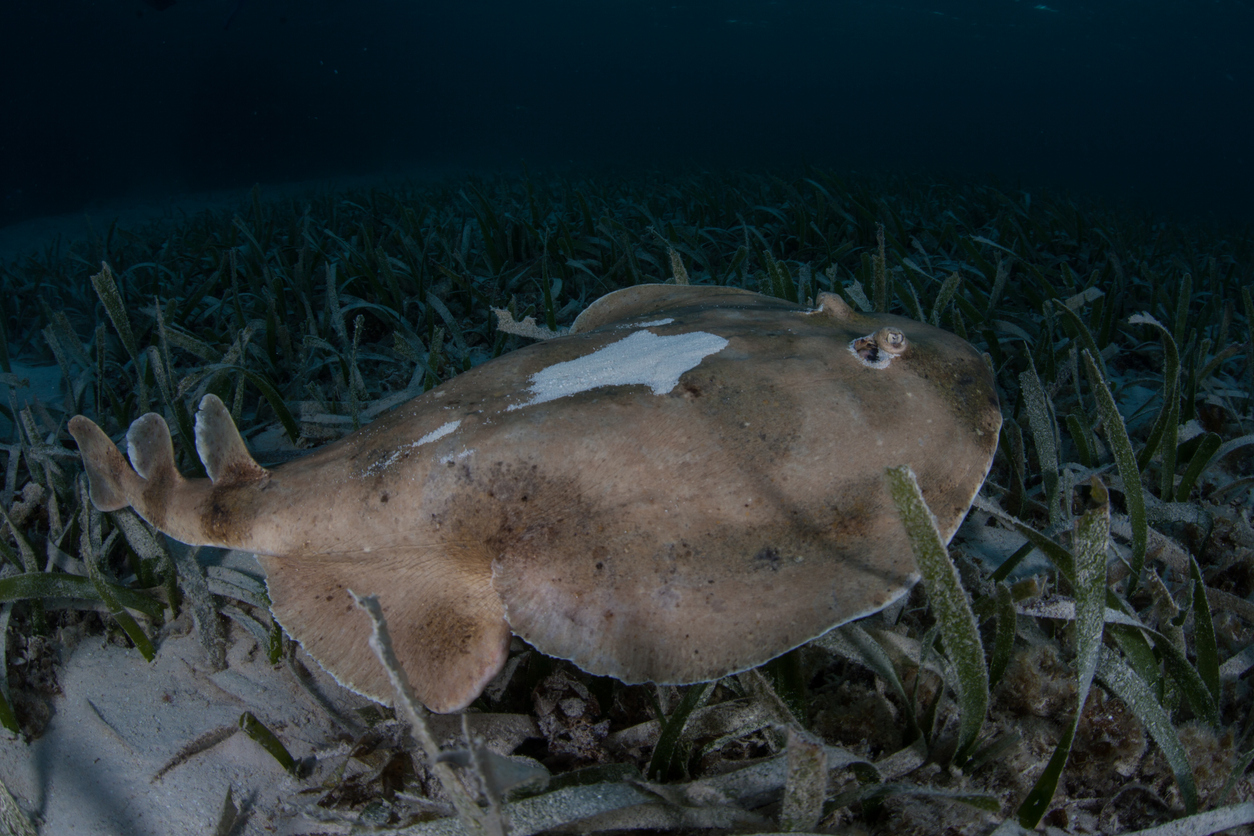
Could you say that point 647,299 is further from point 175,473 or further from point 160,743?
point 160,743

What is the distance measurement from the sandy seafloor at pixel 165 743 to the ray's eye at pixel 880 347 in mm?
1973

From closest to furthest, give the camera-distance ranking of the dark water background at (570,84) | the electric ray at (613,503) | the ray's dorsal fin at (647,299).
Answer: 1. the electric ray at (613,503)
2. the ray's dorsal fin at (647,299)
3. the dark water background at (570,84)

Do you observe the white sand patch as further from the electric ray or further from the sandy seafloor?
the electric ray

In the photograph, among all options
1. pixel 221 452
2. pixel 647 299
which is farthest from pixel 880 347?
pixel 221 452

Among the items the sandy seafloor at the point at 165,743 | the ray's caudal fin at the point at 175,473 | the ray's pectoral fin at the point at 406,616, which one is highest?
the ray's caudal fin at the point at 175,473

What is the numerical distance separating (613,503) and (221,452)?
134 centimetres

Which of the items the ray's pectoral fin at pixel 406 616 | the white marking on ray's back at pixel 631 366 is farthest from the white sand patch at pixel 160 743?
the white marking on ray's back at pixel 631 366

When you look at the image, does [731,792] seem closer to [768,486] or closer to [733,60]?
[768,486]

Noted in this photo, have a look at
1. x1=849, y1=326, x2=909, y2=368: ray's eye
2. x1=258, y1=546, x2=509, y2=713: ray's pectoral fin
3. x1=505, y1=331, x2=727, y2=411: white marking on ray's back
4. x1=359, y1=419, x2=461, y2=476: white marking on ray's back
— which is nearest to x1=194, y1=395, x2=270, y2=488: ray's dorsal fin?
x1=258, y1=546, x2=509, y2=713: ray's pectoral fin

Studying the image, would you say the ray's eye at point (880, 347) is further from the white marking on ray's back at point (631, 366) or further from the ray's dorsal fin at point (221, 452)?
the ray's dorsal fin at point (221, 452)

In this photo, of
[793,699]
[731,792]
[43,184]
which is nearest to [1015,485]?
[793,699]

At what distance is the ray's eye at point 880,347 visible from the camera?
73.2 inches

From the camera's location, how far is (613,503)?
1.57 meters

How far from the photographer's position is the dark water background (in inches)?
1724
